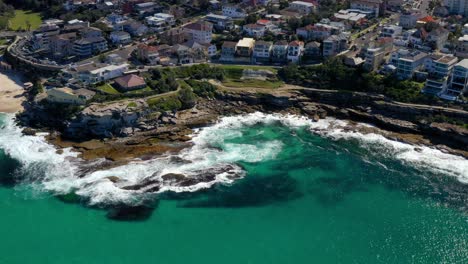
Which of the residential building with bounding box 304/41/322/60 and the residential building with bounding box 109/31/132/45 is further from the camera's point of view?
the residential building with bounding box 109/31/132/45

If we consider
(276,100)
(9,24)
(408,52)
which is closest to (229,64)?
(276,100)

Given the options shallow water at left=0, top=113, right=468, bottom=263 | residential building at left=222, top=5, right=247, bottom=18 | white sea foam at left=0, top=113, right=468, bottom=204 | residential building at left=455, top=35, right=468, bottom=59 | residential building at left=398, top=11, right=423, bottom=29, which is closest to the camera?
shallow water at left=0, top=113, right=468, bottom=263

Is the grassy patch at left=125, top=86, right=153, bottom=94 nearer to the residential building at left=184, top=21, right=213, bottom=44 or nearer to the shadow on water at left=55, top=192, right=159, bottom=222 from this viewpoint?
the residential building at left=184, top=21, right=213, bottom=44

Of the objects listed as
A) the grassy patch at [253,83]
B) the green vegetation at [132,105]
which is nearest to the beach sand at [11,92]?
the green vegetation at [132,105]

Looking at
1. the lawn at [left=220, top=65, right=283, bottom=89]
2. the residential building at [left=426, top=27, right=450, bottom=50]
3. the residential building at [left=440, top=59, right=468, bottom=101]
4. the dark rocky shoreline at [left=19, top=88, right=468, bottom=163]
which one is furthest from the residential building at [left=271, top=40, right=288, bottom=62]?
the residential building at [left=440, top=59, right=468, bottom=101]

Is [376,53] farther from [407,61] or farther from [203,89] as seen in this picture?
[203,89]

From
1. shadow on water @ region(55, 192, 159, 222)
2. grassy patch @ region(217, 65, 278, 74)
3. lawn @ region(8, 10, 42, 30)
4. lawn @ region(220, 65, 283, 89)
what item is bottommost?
shadow on water @ region(55, 192, 159, 222)

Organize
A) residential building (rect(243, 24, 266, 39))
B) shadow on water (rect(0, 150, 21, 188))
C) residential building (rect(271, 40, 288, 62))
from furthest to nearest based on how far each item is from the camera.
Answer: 1. residential building (rect(243, 24, 266, 39))
2. residential building (rect(271, 40, 288, 62))
3. shadow on water (rect(0, 150, 21, 188))

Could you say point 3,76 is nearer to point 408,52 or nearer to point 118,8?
point 118,8

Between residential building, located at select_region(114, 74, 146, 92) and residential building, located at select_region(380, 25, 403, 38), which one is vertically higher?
residential building, located at select_region(380, 25, 403, 38)
